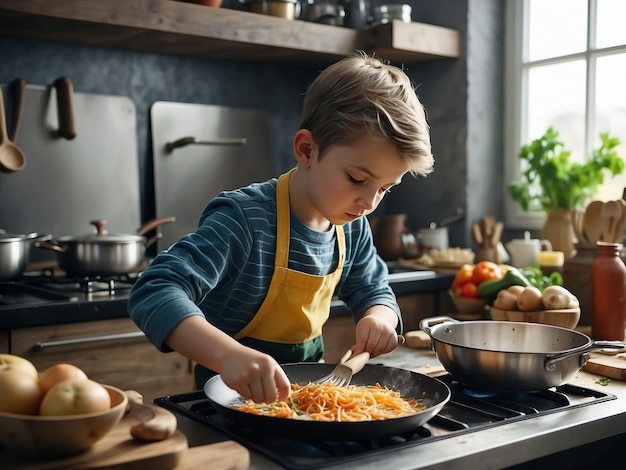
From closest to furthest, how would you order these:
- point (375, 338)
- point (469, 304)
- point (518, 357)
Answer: point (518, 357) → point (375, 338) → point (469, 304)

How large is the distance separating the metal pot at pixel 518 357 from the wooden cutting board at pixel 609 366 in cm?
19

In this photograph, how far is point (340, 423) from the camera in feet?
3.05

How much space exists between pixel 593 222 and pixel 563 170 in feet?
3.02

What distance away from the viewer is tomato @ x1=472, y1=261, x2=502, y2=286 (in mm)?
2320

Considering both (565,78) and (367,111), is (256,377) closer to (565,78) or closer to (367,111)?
(367,111)

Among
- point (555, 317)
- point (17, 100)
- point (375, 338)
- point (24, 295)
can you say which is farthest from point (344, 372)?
point (17, 100)

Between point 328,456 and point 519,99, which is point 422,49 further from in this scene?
point 328,456

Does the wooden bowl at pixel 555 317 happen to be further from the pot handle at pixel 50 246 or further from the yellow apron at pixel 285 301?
the pot handle at pixel 50 246

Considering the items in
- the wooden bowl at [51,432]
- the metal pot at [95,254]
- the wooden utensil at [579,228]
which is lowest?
the wooden bowl at [51,432]

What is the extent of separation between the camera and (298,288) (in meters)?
1.47

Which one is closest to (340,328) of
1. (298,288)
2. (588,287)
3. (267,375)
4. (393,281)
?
(393,281)

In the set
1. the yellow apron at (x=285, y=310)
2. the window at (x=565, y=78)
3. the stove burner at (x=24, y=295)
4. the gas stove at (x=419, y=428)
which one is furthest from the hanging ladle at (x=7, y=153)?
the window at (x=565, y=78)

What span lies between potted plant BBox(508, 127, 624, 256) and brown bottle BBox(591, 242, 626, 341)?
1160mm

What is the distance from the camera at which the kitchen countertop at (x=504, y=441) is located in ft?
3.03
